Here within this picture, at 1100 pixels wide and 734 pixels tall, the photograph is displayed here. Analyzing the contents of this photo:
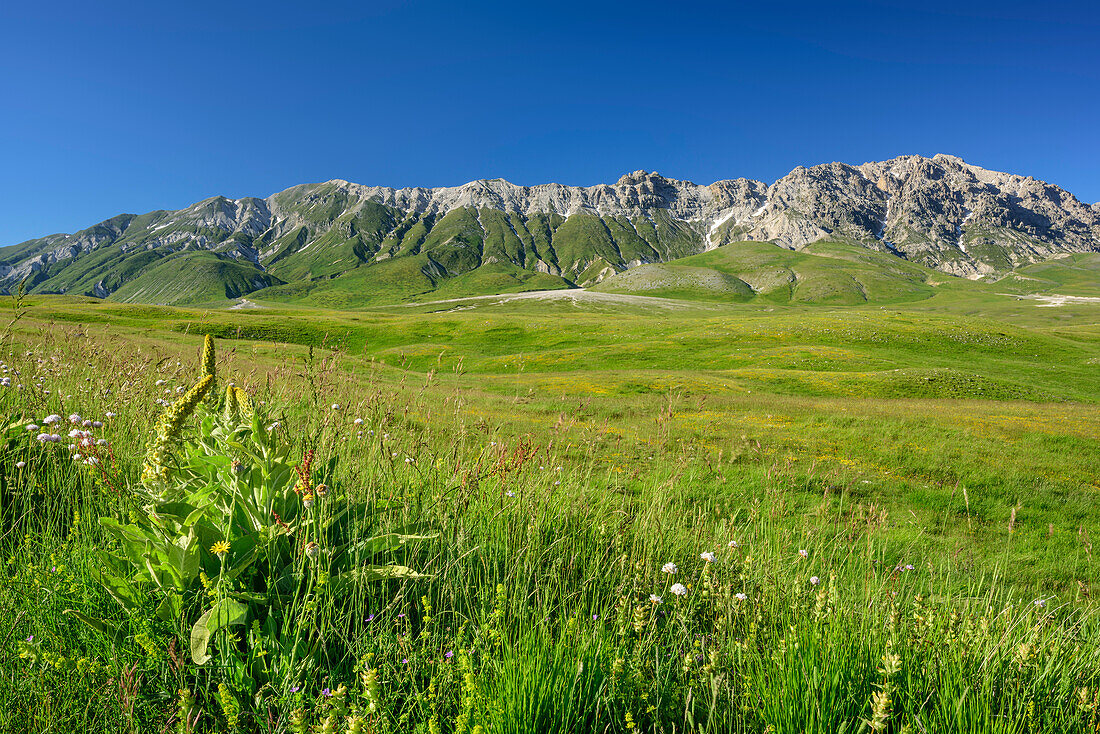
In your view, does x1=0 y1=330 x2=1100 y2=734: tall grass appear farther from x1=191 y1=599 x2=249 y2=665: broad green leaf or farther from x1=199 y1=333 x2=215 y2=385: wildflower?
x1=199 y1=333 x2=215 y2=385: wildflower

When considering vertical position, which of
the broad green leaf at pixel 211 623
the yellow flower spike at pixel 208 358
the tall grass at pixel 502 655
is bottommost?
the tall grass at pixel 502 655

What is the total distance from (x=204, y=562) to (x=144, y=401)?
509 cm

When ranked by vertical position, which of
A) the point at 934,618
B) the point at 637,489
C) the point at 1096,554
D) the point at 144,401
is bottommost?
the point at 1096,554

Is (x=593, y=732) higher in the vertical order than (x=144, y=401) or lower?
lower

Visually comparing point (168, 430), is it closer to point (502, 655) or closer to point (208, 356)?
point (208, 356)

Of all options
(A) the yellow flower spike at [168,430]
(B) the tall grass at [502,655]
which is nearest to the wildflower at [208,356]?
(A) the yellow flower spike at [168,430]

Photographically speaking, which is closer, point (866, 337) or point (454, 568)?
point (454, 568)

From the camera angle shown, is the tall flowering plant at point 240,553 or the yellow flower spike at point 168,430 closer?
the tall flowering plant at point 240,553

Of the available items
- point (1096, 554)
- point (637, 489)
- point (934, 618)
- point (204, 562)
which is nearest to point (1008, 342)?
point (1096, 554)

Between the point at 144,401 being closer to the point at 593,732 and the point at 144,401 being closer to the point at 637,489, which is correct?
the point at 593,732

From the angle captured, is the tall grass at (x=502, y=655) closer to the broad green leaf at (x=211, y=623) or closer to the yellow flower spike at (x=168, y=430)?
the broad green leaf at (x=211, y=623)

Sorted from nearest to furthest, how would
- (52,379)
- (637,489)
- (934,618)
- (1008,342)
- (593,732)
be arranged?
(593,732) → (934,618) → (52,379) → (637,489) → (1008,342)

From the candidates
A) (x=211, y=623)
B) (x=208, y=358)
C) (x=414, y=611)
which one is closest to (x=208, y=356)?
(x=208, y=358)

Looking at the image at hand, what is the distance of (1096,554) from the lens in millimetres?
9070
